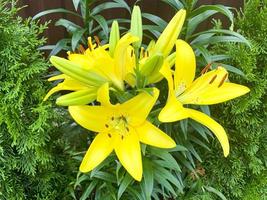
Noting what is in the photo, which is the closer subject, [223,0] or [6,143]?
[6,143]

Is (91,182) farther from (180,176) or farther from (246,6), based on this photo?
(246,6)

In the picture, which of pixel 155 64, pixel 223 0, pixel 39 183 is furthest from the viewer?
pixel 223 0

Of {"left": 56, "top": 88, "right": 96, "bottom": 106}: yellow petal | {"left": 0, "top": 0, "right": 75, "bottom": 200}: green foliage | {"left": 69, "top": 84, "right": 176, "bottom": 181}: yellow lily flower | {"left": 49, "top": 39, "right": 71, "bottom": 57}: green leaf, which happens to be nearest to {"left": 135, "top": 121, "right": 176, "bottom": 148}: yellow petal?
{"left": 69, "top": 84, "right": 176, "bottom": 181}: yellow lily flower

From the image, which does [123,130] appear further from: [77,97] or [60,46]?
[60,46]

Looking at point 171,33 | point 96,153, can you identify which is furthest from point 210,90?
point 96,153

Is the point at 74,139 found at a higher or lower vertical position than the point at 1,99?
lower

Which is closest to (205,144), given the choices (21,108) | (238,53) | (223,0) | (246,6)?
(238,53)
